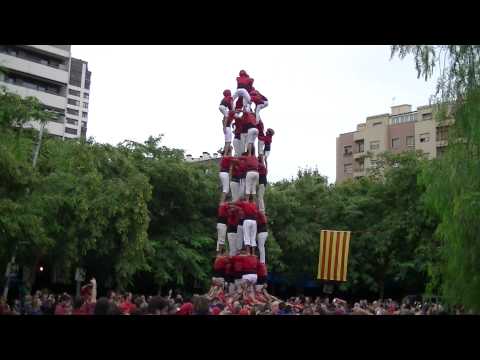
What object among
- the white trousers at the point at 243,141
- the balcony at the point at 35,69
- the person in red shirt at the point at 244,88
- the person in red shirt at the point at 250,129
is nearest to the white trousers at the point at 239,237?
the person in red shirt at the point at 250,129

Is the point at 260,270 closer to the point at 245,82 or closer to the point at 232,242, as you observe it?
the point at 232,242

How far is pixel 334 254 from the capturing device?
2311cm

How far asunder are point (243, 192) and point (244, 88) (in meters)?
3.23

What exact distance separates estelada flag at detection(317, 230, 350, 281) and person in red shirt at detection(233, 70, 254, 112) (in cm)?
570

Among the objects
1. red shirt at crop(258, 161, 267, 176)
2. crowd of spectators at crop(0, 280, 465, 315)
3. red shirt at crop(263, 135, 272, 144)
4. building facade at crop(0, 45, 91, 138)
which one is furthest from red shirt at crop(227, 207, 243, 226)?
building facade at crop(0, 45, 91, 138)

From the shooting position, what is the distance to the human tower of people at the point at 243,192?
18484 millimetres

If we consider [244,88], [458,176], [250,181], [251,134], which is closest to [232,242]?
[250,181]

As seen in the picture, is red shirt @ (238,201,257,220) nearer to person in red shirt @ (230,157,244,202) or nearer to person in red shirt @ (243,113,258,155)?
person in red shirt @ (230,157,244,202)

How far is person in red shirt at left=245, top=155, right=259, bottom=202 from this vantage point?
19.1 meters

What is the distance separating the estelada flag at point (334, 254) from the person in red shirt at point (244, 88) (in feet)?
18.7

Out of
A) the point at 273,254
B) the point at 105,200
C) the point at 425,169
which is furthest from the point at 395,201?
the point at 425,169

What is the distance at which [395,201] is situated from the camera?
3203 cm
